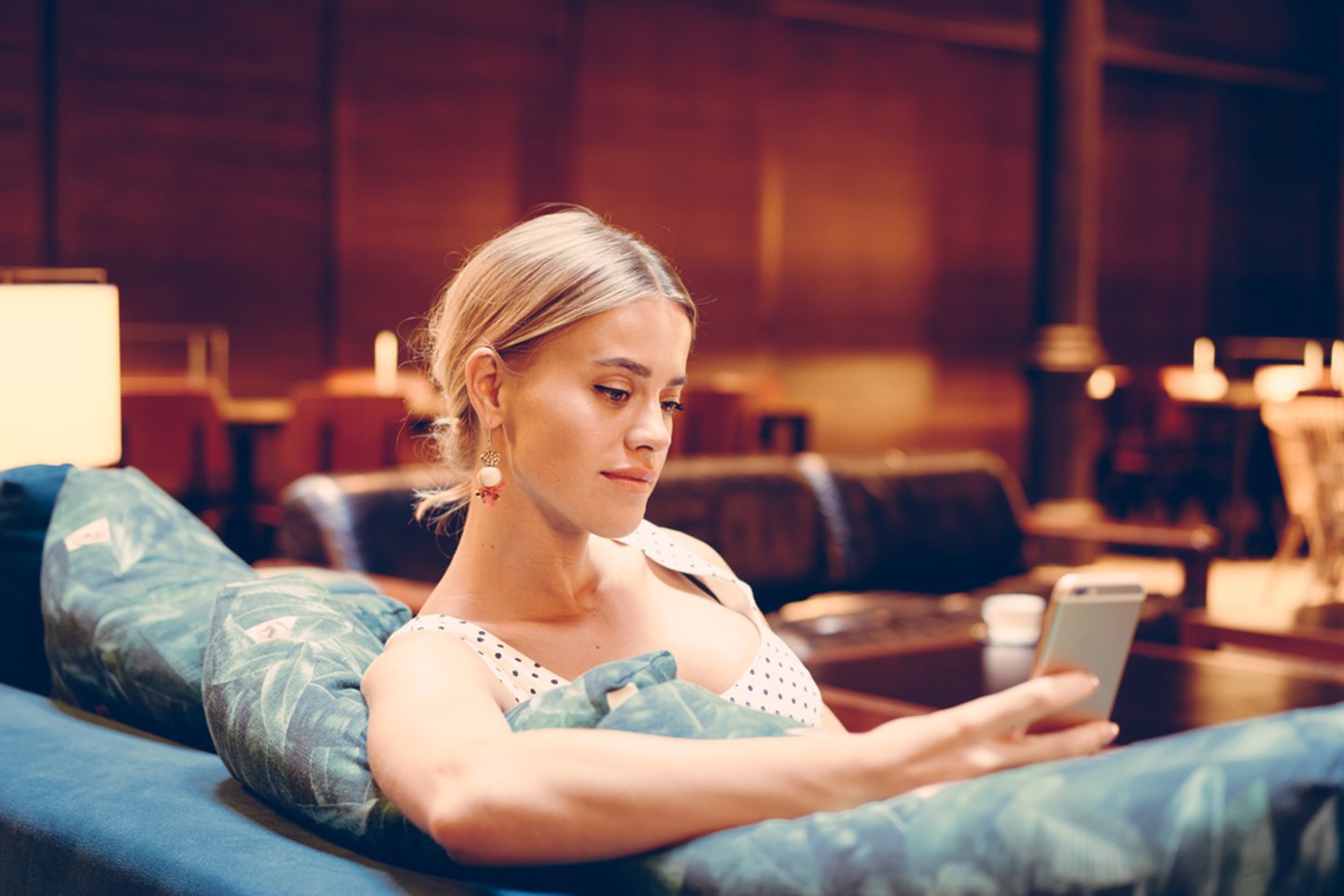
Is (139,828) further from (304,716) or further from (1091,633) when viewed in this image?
(1091,633)

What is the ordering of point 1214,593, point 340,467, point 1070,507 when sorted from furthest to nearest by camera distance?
point 1214,593
point 1070,507
point 340,467

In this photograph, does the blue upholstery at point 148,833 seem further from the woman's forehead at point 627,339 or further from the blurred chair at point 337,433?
the blurred chair at point 337,433

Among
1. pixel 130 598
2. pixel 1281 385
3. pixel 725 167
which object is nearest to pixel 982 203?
pixel 725 167

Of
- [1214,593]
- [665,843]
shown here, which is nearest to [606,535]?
[665,843]

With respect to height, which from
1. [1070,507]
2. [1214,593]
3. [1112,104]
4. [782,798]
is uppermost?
[1112,104]

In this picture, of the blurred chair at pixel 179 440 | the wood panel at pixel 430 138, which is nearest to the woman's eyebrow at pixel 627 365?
the blurred chair at pixel 179 440

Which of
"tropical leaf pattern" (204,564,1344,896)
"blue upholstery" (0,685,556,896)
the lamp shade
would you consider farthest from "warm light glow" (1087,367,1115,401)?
"tropical leaf pattern" (204,564,1344,896)

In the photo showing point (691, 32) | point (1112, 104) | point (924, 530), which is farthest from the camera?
point (1112, 104)

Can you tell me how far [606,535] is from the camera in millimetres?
1346

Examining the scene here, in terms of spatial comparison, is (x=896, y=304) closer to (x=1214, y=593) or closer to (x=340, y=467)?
(x=1214, y=593)

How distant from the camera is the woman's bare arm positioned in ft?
3.04

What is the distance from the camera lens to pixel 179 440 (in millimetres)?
5734

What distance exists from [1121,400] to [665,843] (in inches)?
340

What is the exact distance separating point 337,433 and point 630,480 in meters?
4.54
